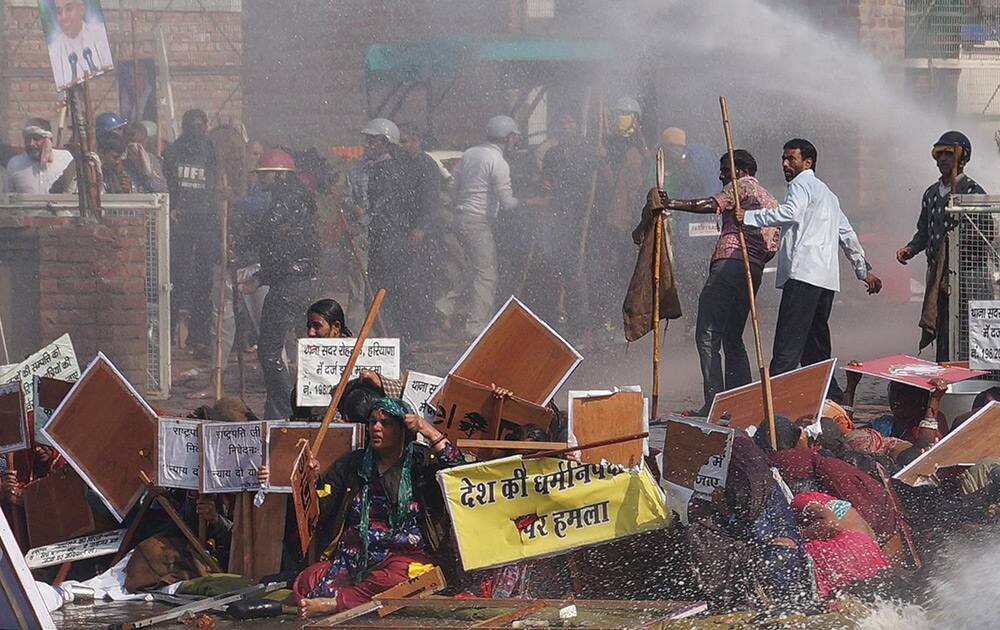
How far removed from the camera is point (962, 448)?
7.92 meters

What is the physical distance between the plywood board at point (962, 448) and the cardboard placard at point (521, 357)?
5.53 feet

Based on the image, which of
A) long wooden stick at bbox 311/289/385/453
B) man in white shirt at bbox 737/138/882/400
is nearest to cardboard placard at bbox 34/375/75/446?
long wooden stick at bbox 311/289/385/453

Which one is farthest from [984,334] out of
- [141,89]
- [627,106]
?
[141,89]

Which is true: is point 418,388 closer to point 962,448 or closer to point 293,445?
point 293,445

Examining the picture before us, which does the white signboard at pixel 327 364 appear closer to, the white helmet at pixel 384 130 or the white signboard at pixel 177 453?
the white signboard at pixel 177 453

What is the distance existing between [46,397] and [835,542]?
3.95 m

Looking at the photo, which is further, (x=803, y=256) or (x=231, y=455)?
(x=803, y=256)

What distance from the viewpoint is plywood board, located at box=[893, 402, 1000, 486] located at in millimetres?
7871

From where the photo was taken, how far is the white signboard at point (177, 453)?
779 cm

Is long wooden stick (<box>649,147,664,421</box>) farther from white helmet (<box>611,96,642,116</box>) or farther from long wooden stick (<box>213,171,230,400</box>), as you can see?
white helmet (<box>611,96,642,116</box>)

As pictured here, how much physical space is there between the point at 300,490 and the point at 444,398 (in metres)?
0.85

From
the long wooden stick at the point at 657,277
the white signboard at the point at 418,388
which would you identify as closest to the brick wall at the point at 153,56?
the long wooden stick at the point at 657,277

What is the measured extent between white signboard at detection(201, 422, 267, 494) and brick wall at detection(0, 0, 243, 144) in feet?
36.0

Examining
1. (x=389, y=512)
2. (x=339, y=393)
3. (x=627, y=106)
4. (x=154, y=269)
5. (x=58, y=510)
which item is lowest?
(x=58, y=510)
